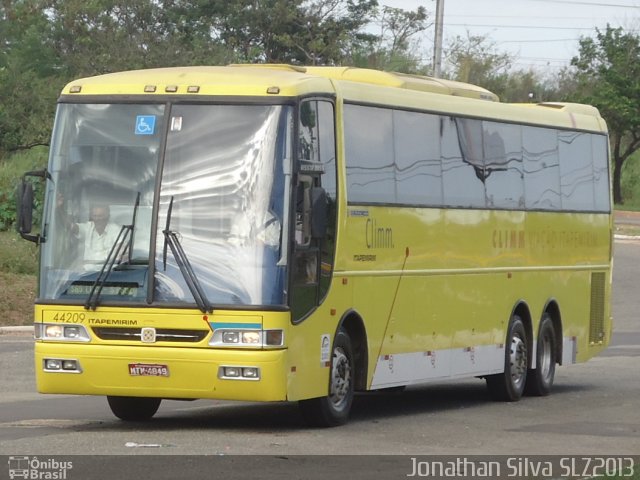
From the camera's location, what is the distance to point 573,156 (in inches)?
834

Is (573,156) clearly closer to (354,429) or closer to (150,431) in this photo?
(354,429)

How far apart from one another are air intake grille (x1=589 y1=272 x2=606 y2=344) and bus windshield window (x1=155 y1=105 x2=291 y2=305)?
353 inches

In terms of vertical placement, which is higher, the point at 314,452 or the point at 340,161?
the point at 340,161

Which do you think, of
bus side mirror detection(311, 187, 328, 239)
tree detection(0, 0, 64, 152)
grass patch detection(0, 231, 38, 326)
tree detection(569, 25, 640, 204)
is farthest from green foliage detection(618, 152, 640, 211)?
bus side mirror detection(311, 187, 328, 239)

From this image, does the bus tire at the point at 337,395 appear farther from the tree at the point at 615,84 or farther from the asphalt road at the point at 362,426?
the tree at the point at 615,84

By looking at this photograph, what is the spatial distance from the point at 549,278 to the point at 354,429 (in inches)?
246

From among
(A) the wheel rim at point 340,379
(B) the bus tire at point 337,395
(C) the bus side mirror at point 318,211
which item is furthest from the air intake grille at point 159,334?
(A) the wheel rim at point 340,379

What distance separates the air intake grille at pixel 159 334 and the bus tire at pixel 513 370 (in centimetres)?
628

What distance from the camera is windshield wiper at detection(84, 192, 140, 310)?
45.7ft

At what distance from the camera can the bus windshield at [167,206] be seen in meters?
13.8

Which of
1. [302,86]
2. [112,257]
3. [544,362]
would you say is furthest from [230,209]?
[544,362]

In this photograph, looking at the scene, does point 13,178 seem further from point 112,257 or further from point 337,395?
point 112,257
